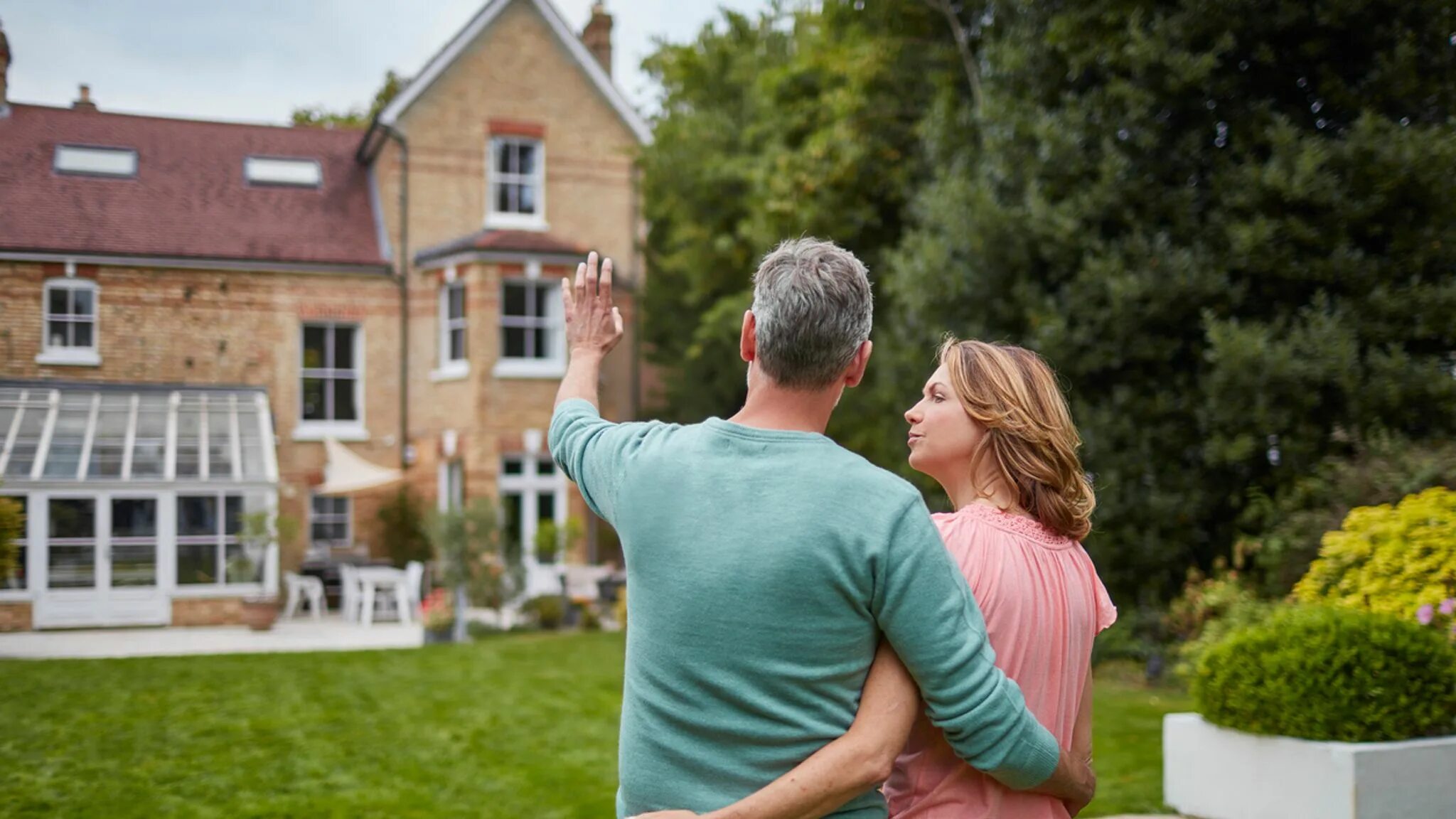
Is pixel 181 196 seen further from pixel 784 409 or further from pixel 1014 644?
pixel 1014 644

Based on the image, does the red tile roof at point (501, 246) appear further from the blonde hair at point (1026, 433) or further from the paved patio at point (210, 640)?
the blonde hair at point (1026, 433)

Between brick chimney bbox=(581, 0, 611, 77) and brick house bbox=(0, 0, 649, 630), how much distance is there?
4cm

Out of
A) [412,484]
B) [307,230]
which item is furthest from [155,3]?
[412,484]

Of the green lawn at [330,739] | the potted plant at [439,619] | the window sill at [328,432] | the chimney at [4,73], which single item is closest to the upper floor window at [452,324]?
the window sill at [328,432]

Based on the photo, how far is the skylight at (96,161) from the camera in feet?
32.9

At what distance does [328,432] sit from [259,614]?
2.35 meters

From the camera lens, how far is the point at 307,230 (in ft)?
44.0

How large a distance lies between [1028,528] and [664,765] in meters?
0.70

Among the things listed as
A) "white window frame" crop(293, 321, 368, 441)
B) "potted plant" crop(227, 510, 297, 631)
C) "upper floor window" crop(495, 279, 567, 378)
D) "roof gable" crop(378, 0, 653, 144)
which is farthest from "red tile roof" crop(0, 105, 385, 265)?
"potted plant" crop(227, 510, 297, 631)

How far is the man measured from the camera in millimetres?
1532

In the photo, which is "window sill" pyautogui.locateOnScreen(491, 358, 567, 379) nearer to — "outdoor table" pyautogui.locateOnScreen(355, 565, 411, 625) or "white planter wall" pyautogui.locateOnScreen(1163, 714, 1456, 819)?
"outdoor table" pyautogui.locateOnScreen(355, 565, 411, 625)

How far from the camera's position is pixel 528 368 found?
53.2 ft

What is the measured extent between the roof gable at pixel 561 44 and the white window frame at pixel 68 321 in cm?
711

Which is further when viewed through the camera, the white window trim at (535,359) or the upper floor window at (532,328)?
the upper floor window at (532,328)
